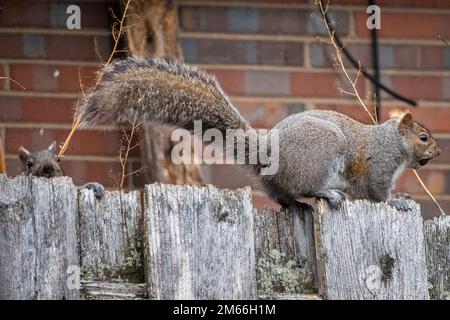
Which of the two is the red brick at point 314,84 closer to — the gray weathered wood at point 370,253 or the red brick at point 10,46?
the red brick at point 10,46

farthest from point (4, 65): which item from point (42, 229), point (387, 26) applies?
point (42, 229)

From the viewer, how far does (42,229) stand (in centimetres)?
257

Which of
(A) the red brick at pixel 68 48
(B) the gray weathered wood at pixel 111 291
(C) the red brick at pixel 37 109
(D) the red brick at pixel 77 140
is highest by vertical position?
(A) the red brick at pixel 68 48

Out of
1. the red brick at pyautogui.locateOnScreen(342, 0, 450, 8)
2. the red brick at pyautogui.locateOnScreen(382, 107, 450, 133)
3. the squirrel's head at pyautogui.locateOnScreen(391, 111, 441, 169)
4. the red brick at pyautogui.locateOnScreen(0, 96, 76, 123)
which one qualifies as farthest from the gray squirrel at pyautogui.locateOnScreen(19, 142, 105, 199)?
the red brick at pyautogui.locateOnScreen(342, 0, 450, 8)

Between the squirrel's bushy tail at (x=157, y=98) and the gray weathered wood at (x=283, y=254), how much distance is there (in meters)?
0.47

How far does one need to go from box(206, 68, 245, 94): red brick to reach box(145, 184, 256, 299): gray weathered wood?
2.20 metres

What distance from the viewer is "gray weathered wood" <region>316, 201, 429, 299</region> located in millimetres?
2674

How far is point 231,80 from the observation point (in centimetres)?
485

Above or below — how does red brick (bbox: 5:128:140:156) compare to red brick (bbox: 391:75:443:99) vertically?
below

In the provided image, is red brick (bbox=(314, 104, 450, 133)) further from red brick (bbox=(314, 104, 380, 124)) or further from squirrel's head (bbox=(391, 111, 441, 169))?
squirrel's head (bbox=(391, 111, 441, 169))

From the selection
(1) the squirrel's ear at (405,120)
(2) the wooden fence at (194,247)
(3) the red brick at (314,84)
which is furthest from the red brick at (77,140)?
(2) the wooden fence at (194,247)

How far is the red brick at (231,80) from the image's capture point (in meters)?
4.83
